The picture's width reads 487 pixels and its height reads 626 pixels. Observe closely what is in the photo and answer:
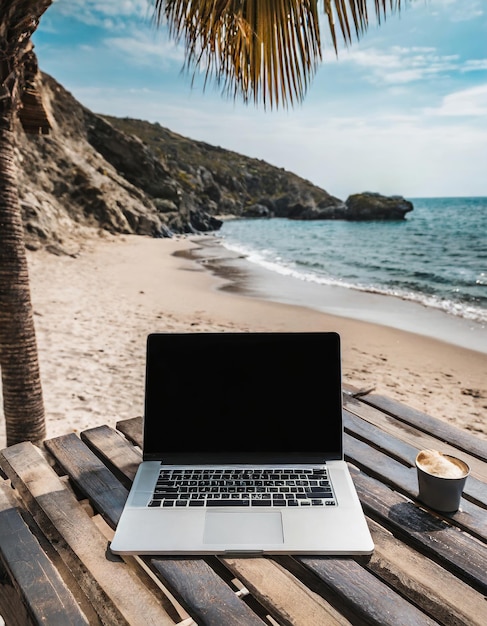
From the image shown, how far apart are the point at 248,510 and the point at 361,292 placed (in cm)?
1224

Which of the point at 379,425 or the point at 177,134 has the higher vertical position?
the point at 177,134

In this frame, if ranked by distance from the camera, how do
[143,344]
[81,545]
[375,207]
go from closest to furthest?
[81,545], [143,344], [375,207]

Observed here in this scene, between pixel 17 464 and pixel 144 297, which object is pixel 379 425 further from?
pixel 144 297

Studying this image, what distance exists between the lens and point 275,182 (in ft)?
334

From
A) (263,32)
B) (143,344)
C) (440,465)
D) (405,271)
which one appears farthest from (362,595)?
(405,271)

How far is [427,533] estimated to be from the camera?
4.48 ft

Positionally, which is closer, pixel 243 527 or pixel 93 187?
pixel 243 527

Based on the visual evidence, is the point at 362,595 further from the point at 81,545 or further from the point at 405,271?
the point at 405,271

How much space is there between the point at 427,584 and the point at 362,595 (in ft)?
0.62

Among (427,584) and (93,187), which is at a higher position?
(93,187)

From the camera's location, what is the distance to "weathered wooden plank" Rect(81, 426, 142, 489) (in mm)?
1713

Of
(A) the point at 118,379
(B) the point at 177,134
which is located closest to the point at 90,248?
(A) the point at 118,379

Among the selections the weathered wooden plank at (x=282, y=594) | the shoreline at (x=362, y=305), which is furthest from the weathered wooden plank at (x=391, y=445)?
the shoreline at (x=362, y=305)

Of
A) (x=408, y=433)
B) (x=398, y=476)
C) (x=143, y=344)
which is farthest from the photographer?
(x=143, y=344)
